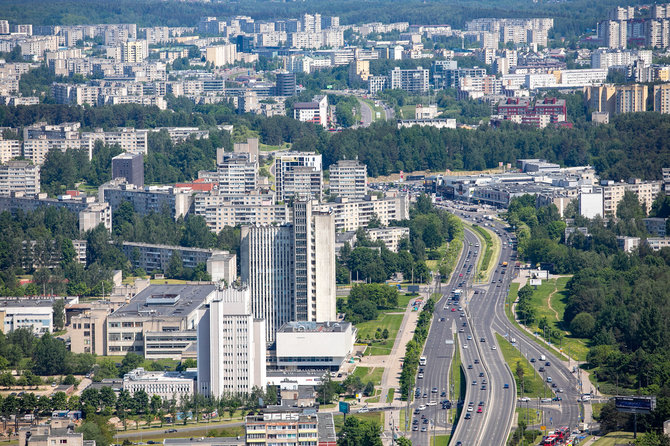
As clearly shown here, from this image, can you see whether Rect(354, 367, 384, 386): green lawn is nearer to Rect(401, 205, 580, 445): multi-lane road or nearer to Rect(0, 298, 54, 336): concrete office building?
Rect(401, 205, 580, 445): multi-lane road

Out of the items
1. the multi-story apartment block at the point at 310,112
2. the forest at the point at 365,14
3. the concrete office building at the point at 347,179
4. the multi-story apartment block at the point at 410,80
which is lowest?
the concrete office building at the point at 347,179

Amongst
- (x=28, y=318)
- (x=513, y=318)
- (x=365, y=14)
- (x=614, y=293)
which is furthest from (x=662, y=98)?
(x=365, y=14)

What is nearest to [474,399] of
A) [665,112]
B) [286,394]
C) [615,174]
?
[286,394]

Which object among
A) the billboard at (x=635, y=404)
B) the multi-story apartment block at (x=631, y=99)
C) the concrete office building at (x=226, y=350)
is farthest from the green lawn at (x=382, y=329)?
the multi-story apartment block at (x=631, y=99)

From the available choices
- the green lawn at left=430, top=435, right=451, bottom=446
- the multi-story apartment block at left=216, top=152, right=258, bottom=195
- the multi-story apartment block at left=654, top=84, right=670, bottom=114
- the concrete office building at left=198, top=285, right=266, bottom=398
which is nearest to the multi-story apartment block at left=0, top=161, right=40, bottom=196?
the multi-story apartment block at left=216, top=152, right=258, bottom=195

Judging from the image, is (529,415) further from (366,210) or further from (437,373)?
(366,210)

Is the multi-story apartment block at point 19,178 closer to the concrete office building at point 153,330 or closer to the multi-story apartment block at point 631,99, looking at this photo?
the concrete office building at point 153,330

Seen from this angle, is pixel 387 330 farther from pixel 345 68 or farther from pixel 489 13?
pixel 489 13
